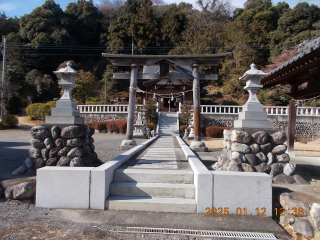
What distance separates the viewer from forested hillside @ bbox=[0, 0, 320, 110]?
27922 millimetres

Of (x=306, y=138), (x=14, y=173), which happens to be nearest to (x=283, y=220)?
(x=14, y=173)

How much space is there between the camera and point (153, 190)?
3543mm

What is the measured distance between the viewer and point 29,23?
3388 centimetres

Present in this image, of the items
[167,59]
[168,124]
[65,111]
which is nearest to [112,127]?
[168,124]

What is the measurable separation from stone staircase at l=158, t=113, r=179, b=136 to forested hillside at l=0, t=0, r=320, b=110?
292 inches

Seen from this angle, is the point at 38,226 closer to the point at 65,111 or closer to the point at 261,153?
the point at 65,111

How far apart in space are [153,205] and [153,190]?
340 millimetres

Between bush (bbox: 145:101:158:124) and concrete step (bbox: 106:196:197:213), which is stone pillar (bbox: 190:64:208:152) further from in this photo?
bush (bbox: 145:101:158:124)

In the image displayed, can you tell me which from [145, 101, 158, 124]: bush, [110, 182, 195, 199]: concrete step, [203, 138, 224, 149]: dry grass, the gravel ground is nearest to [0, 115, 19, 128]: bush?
[145, 101, 158, 124]: bush

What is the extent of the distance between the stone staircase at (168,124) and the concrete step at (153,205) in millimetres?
14300

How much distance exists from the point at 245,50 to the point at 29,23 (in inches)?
1360

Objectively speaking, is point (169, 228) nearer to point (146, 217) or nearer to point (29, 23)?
point (146, 217)

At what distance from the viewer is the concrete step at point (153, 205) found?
10.5 feet

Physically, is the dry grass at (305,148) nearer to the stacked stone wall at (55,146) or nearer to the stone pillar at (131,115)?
the stone pillar at (131,115)
